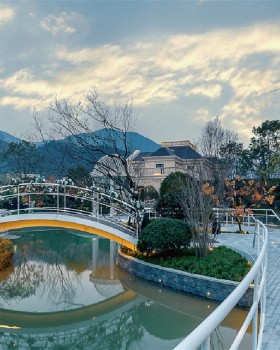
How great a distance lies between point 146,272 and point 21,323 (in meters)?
3.01

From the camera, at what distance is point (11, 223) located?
9516 mm

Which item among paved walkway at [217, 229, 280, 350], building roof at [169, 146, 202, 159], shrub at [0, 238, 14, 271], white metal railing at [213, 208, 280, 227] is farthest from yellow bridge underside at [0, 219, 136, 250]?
building roof at [169, 146, 202, 159]

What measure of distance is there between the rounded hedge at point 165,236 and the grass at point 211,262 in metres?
0.27

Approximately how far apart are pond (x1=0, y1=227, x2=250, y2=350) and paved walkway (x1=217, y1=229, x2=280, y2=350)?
2.33 ft

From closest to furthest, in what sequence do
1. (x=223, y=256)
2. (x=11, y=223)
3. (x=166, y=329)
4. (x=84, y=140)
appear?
(x=166, y=329)
(x=223, y=256)
(x=11, y=223)
(x=84, y=140)

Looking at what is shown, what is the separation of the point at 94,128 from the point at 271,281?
8.55 meters

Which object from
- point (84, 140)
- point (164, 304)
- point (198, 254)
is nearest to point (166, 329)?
point (164, 304)

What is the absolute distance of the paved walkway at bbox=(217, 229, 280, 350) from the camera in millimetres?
3391

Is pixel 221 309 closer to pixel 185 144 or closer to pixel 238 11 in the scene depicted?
pixel 238 11

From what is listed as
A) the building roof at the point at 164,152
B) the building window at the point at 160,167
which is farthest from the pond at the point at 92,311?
the building roof at the point at 164,152

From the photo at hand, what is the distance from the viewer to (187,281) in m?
7.46

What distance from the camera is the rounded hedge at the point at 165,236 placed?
8.25 metres

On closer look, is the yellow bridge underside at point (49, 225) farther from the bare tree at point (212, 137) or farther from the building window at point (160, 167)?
the building window at point (160, 167)

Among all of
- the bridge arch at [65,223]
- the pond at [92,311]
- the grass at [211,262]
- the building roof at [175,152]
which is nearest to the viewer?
the pond at [92,311]
